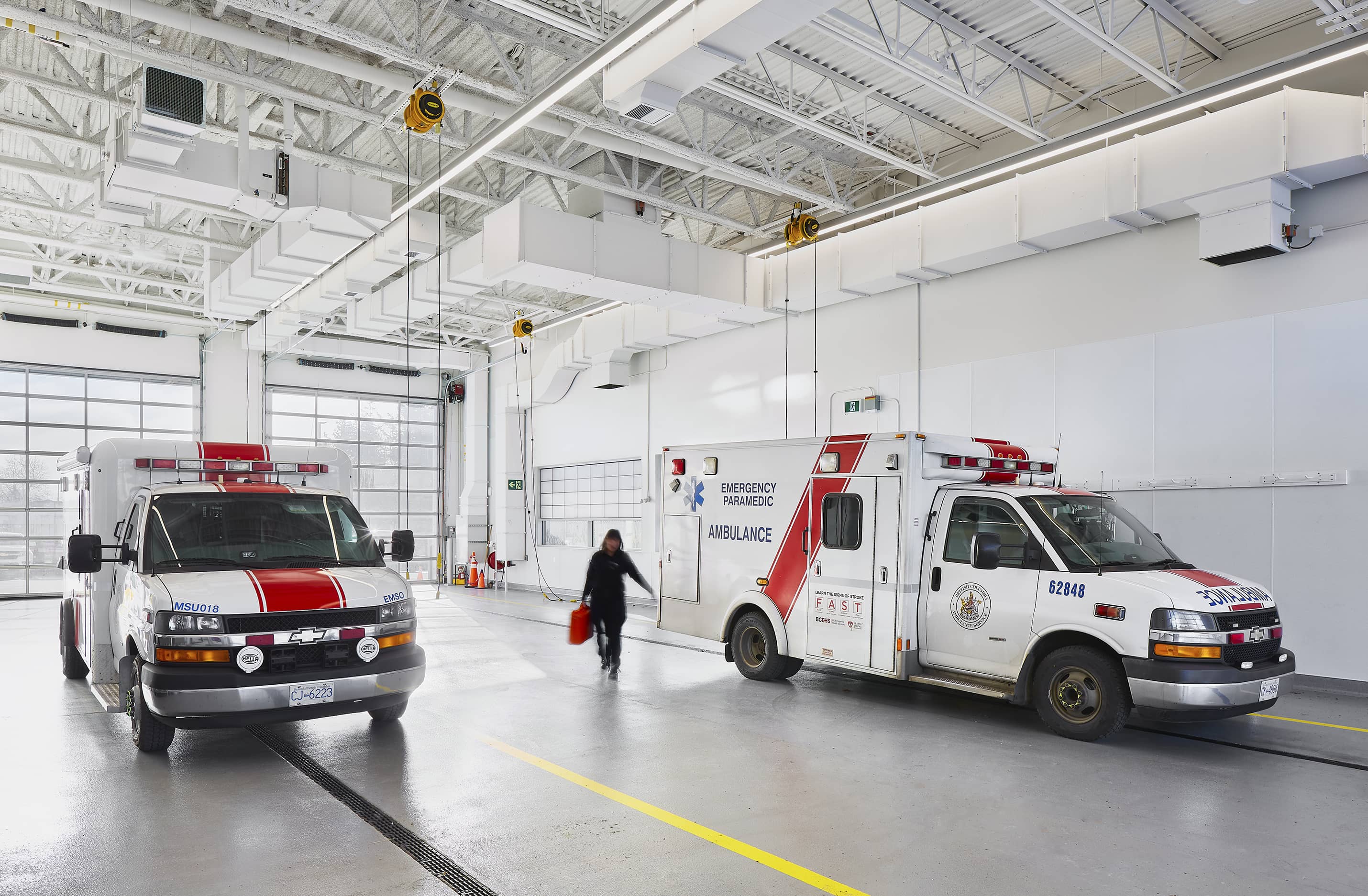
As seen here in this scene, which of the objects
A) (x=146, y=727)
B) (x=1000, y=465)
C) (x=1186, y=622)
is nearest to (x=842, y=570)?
(x=1000, y=465)

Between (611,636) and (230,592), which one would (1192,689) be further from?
Result: (230,592)

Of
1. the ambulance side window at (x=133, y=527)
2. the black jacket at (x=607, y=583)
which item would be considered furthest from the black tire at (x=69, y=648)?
the black jacket at (x=607, y=583)

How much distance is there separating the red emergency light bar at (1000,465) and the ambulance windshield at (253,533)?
17.6 ft

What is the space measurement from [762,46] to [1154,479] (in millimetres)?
6921

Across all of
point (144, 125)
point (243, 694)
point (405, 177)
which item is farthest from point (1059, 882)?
point (405, 177)

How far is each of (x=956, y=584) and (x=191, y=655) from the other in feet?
20.3

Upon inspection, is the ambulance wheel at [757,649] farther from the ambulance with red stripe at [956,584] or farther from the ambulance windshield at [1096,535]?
the ambulance windshield at [1096,535]

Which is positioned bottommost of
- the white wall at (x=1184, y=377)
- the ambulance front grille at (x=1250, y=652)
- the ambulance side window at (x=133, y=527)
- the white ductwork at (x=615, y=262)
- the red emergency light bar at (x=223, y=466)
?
the ambulance front grille at (x=1250, y=652)

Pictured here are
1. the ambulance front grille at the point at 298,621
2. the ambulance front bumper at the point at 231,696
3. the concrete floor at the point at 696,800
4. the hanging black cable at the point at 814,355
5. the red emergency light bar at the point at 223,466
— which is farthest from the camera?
the hanging black cable at the point at 814,355

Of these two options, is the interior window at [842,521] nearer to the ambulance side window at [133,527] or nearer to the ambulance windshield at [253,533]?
the ambulance windshield at [253,533]

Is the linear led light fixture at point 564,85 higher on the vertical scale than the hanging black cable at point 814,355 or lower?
higher

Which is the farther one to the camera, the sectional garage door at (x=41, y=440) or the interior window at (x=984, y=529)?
the sectional garage door at (x=41, y=440)

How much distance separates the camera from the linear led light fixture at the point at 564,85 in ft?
25.0

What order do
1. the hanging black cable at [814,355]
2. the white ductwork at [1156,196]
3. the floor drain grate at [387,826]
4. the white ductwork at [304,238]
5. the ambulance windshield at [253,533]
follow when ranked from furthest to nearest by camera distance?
the hanging black cable at [814,355] < the white ductwork at [304,238] < the white ductwork at [1156,196] < the ambulance windshield at [253,533] < the floor drain grate at [387,826]
